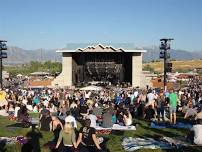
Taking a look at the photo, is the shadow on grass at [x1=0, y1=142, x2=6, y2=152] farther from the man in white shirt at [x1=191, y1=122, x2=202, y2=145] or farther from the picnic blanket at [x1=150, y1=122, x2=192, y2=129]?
the picnic blanket at [x1=150, y1=122, x2=192, y2=129]

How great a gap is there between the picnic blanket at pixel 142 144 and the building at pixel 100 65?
39424 millimetres

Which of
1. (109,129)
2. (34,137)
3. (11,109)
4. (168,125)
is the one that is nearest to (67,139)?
(34,137)

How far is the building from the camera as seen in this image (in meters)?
54.0

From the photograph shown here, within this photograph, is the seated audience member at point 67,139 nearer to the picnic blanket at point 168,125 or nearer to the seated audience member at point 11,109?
the picnic blanket at point 168,125

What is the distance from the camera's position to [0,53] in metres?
35.6

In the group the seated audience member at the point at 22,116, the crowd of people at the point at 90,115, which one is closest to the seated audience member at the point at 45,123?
the crowd of people at the point at 90,115

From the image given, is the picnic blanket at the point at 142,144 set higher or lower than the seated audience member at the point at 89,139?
lower


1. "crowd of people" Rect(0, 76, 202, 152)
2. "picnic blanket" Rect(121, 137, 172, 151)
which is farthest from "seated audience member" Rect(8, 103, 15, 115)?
"picnic blanket" Rect(121, 137, 172, 151)

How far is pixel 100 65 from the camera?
5659 cm

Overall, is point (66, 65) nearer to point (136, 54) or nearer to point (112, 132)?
point (136, 54)

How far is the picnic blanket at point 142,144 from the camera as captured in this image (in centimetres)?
1257

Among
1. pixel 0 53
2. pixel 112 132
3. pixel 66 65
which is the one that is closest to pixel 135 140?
pixel 112 132

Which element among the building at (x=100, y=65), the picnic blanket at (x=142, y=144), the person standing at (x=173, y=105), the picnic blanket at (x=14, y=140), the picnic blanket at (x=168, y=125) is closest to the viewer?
the picnic blanket at (x=142, y=144)

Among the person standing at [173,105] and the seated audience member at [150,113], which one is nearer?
the person standing at [173,105]
